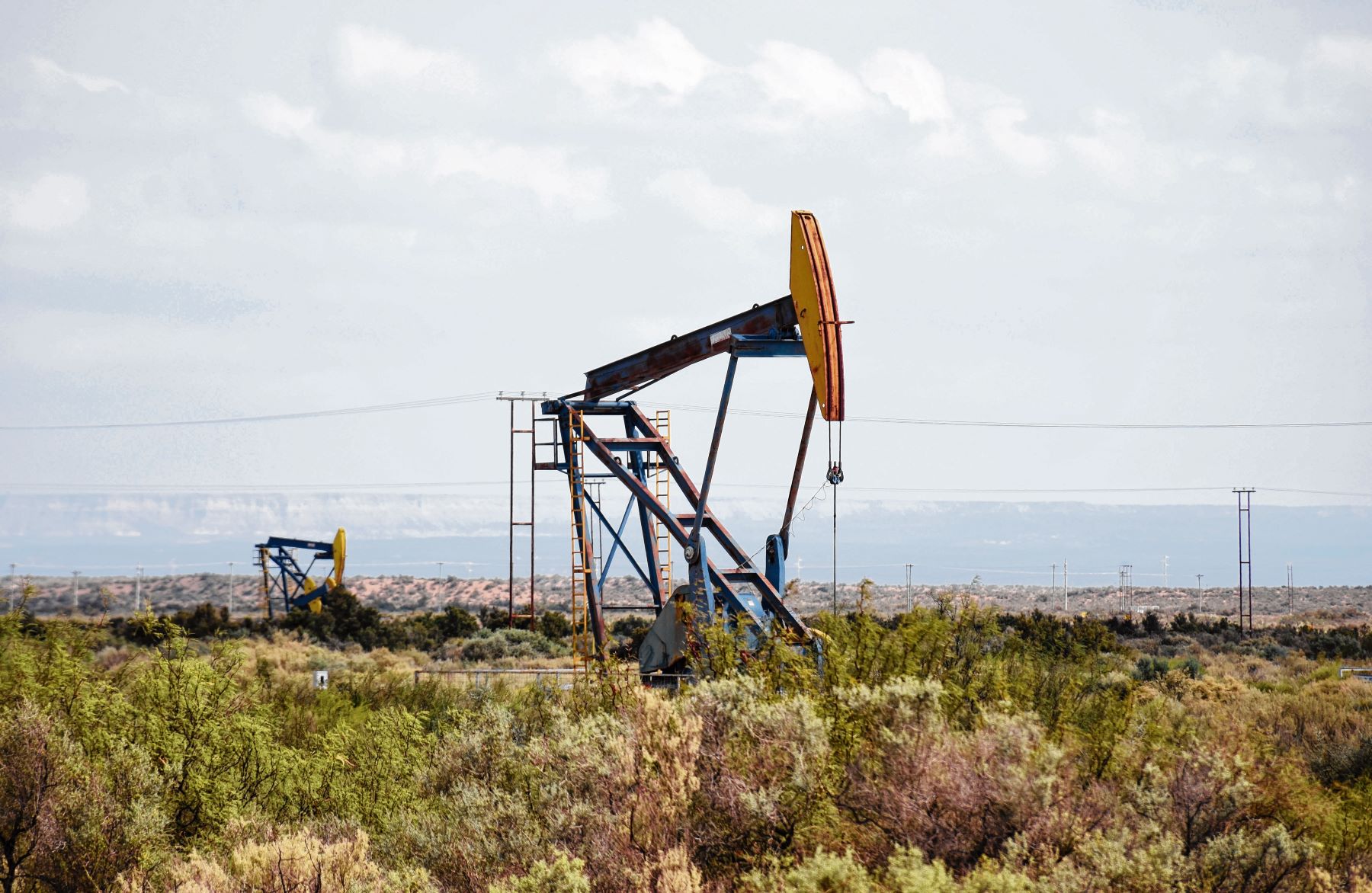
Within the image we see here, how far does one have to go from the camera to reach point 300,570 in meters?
56.8

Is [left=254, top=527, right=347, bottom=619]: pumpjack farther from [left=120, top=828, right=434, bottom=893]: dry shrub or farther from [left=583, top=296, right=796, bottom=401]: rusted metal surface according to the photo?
[left=120, top=828, right=434, bottom=893]: dry shrub

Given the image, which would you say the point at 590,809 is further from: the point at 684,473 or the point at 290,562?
the point at 290,562

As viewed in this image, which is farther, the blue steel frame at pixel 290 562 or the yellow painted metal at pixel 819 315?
the blue steel frame at pixel 290 562

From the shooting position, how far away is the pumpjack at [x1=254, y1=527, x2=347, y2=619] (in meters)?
51.3

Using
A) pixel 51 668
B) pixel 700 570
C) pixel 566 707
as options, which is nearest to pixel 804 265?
pixel 700 570

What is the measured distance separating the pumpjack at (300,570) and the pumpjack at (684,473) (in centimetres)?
2870

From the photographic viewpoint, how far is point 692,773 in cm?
764

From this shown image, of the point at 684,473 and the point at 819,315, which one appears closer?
the point at 819,315

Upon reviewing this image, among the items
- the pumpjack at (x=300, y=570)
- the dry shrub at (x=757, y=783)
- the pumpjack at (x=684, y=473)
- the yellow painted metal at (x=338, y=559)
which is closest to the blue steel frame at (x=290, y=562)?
the pumpjack at (x=300, y=570)

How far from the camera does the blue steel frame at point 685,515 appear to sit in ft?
62.1

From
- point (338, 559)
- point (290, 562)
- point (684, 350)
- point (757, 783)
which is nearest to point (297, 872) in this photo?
point (757, 783)

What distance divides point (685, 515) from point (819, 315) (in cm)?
661

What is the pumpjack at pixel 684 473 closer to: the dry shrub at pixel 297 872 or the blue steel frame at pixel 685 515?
the blue steel frame at pixel 685 515

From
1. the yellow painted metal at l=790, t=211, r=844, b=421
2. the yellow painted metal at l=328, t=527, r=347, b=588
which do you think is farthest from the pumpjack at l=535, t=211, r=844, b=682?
the yellow painted metal at l=328, t=527, r=347, b=588
